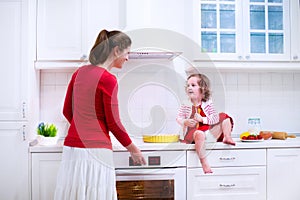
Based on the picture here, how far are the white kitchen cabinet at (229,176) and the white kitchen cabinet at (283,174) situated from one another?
0.18 feet

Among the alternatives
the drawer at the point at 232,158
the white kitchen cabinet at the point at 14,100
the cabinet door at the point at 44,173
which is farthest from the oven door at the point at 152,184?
the white kitchen cabinet at the point at 14,100

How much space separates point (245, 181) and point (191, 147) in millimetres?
494

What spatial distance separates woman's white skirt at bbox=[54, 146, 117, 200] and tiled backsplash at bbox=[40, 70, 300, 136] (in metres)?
0.94

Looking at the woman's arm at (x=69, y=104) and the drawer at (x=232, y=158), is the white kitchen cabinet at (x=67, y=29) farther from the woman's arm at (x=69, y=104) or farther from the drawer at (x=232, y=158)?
the drawer at (x=232, y=158)

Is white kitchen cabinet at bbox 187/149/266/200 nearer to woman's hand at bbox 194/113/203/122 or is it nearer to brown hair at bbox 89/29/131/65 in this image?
woman's hand at bbox 194/113/203/122

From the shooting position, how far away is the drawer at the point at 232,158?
2.59 meters

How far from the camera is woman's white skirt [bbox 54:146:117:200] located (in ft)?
7.04

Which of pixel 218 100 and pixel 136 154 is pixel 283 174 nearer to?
pixel 218 100

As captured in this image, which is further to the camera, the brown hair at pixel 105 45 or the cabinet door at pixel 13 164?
the cabinet door at pixel 13 164

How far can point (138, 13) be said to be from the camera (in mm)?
2805

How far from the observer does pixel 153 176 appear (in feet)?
8.26

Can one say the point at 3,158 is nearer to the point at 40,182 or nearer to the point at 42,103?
the point at 40,182

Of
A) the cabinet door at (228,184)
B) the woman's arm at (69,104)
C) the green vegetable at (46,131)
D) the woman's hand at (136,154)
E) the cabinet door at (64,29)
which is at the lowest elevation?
the cabinet door at (228,184)

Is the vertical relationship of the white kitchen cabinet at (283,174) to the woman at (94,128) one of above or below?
below
